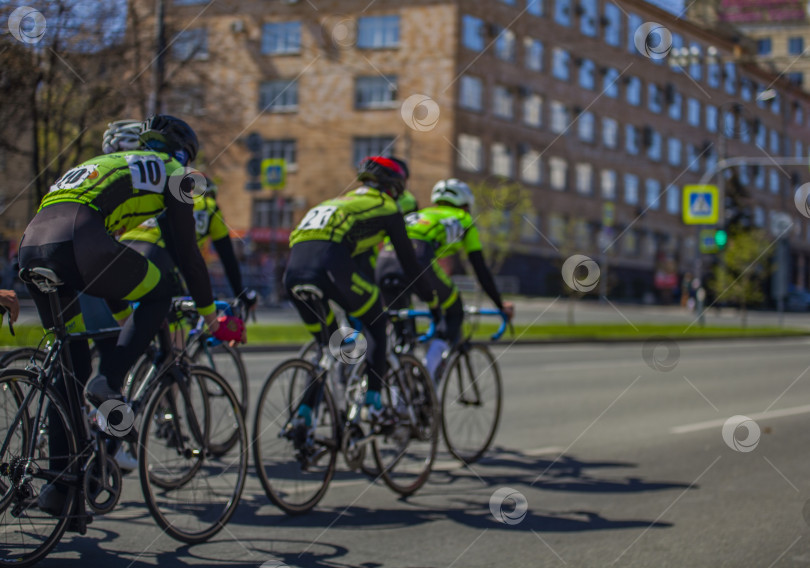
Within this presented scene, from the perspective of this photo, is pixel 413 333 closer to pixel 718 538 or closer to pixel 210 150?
pixel 718 538

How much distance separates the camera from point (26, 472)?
12.6 feet

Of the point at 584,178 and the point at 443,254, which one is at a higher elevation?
the point at 584,178

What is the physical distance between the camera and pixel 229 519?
4773 millimetres

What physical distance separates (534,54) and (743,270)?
1661cm

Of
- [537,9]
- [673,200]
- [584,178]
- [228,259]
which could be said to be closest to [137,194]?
[228,259]

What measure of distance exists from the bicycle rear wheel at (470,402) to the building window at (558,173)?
143 feet

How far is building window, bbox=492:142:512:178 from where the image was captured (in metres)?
46.2

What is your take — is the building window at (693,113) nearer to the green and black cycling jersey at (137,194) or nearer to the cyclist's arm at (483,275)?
the cyclist's arm at (483,275)

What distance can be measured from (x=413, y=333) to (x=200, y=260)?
2.72 meters

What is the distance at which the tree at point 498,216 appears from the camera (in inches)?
1465

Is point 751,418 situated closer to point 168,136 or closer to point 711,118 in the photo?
point 168,136

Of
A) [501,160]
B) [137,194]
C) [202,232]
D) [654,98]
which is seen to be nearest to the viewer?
[137,194]


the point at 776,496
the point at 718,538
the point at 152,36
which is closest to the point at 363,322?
the point at 718,538

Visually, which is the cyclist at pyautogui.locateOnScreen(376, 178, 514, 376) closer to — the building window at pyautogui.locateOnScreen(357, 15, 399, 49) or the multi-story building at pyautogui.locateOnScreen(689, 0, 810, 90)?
the multi-story building at pyautogui.locateOnScreen(689, 0, 810, 90)
